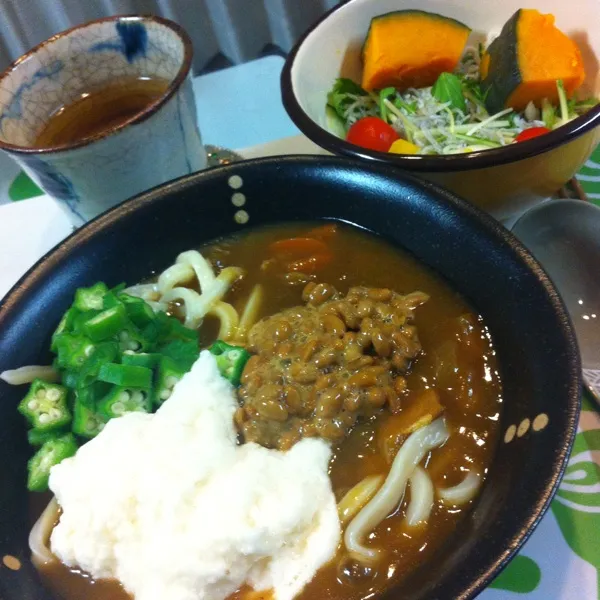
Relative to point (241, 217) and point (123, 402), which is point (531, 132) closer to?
point (241, 217)

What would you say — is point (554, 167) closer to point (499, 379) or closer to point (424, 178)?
point (424, 178)

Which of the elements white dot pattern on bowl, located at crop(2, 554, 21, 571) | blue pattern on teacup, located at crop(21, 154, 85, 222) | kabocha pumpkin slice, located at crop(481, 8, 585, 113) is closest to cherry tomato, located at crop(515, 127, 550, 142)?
kabocha pumpkin slice, located at crop(481, 8, 585, 113)

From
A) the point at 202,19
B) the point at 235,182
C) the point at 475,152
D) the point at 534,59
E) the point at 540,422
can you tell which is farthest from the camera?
the point at 202,19

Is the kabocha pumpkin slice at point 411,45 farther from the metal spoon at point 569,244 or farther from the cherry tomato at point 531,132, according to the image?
the metal spoon at point 569,244

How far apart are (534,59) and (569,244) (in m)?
0.54

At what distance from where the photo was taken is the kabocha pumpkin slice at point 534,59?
1.71 metres

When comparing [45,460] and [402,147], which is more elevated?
[402,147]

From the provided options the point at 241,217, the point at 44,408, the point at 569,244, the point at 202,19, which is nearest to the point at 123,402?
the point at 44,408

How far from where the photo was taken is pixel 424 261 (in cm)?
153

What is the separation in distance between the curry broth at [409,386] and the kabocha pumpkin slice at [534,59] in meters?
0.66

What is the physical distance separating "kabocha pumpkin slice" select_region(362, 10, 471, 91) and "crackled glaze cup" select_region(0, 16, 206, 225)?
0.61m

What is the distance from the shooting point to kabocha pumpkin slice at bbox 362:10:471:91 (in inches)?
74.8

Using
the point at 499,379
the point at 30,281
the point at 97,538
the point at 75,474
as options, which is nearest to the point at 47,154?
the point at 30,281

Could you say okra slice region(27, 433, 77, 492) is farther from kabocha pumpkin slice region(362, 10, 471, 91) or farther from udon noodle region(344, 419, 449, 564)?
kabocha pumpkin slice region(362, 10, 471, 91)
